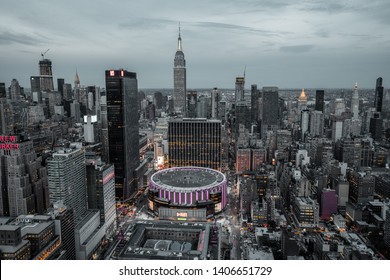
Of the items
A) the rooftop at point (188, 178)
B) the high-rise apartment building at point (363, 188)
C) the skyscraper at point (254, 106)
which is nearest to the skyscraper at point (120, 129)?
the rooftop at point (188, 178)

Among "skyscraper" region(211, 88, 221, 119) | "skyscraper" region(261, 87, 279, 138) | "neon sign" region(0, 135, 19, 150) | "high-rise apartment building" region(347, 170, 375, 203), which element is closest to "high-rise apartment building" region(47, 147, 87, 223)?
"neon sign" region(0, 135, 19, 150)

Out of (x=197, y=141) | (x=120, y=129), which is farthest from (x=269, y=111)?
(x=120, y=129)

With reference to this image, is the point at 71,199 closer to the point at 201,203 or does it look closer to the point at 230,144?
the point at 201,203

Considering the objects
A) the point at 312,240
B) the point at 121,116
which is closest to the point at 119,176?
the point at 121,116

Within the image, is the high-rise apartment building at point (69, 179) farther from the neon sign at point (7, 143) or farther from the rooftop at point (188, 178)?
the rooftop at point (188, 178)
